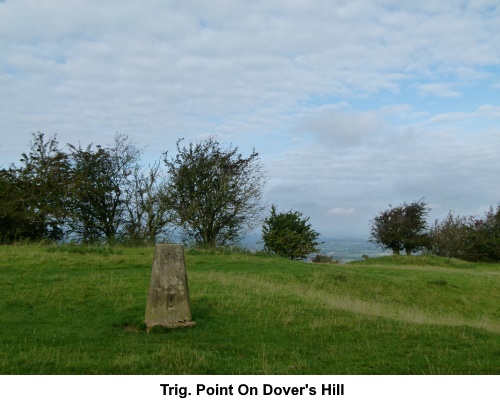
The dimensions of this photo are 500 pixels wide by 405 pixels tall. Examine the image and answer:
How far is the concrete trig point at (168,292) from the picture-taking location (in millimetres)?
11047

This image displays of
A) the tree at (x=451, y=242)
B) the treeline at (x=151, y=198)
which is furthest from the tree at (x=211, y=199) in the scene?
the tree at (x=451, y=242)

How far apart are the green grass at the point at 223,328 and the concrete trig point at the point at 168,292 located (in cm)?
36

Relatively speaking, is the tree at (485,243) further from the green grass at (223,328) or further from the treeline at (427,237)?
the green grass at (223,328)

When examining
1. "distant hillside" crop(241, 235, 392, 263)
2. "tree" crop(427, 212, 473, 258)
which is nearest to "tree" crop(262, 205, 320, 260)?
"distant hillside" crop(241, 235, 392, 263)

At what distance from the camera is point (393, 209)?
51344 millimetres

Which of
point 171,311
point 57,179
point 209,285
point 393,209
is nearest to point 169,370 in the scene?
point 171,311

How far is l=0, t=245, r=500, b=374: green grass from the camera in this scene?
771 centimetres

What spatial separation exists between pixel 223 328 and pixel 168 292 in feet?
4.94

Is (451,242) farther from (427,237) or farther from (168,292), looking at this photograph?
(168,292)

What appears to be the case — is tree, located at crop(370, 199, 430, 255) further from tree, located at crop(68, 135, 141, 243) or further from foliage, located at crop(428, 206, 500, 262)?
tree, located at crop(68, 135, 141, 243)

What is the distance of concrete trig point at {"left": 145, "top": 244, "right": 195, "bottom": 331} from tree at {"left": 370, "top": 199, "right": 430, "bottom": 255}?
1635 inches

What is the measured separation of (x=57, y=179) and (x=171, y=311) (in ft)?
83.4

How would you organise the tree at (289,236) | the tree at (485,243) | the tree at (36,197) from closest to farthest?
the tree at (36,197) < the tree at (289,236) < the tree at (485,243)

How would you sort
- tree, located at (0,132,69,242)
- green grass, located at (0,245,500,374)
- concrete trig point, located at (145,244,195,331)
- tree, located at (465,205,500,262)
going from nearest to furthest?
green grass, located at (0,245,500,374)
concrete trig point, located at (145,244,195,331)
tree, located at (0,132,69,242)
tree, located at (465,205,500,262)
